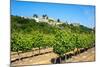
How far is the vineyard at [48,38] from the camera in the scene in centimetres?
221

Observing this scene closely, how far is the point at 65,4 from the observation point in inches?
96.6

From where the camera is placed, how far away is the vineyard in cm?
221

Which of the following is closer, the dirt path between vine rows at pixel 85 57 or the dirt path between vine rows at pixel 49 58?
the dirt path between vine rows at pixel 49 58

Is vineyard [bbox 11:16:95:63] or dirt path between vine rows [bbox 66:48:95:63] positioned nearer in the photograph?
vineyard [bbox 11:16:95:63]

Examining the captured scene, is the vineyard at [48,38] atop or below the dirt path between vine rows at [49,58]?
atop

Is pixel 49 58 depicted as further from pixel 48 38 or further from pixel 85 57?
pixel 85 57

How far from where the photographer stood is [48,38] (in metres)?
2.36

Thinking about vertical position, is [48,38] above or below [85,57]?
above

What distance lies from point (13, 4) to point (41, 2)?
32 centimetres

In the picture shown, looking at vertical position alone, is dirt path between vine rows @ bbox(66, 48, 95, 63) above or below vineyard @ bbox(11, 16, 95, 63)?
below

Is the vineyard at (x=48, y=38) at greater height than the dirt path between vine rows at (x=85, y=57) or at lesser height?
greater

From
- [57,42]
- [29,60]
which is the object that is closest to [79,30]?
[57,42]

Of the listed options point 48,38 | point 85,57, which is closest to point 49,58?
point 48,38
